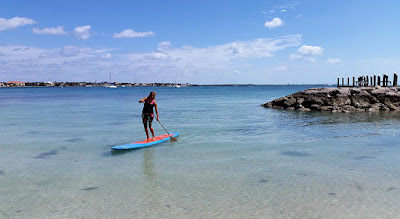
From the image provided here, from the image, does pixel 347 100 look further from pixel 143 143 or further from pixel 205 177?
pixel 205 177

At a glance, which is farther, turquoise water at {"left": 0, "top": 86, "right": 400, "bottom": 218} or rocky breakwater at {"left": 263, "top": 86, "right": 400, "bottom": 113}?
rocky breakwater at {"left": 263, "top": 86, "right": 400, "bottom": 113}

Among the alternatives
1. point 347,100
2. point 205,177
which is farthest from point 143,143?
point 347,100

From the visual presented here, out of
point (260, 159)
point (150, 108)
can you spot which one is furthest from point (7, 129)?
point (260, 159)

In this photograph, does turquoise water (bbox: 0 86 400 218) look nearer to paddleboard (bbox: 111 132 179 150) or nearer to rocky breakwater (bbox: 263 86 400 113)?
paddleboard (bbox: 111 132 179 150)

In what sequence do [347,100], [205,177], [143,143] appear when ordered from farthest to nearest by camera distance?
1. [347,100]
2. [143,143]
3. [205,177]

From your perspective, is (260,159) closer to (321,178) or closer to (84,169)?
(321,178)

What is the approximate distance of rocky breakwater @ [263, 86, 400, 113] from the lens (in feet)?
94.6

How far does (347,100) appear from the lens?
29750mm

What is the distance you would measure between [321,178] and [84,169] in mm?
7243

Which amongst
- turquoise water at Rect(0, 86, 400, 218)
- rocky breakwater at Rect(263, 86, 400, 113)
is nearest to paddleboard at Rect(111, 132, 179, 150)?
turquoise water at Rect(0, 86, 400, 218)

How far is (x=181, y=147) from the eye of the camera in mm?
12719

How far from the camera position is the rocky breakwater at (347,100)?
2884 cm

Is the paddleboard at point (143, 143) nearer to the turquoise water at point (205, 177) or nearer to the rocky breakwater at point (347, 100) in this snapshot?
the turquoise water at point (205, 177)

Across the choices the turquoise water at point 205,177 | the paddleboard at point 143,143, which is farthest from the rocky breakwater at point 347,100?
the paddleboard at point 143,143
